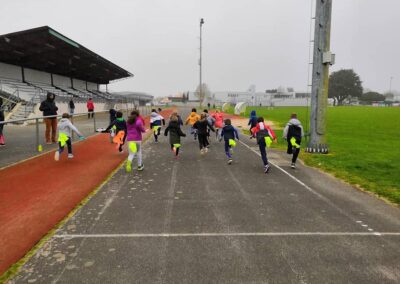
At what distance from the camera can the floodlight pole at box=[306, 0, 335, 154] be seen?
13.7 metres

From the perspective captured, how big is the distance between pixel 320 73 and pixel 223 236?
10.7 meters

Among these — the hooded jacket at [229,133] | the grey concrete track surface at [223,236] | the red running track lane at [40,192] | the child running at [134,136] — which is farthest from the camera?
the hooded jacket at [229,133]

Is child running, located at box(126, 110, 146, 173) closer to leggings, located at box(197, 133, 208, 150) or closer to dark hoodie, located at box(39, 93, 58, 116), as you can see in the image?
leggings, located at box(197, 133, 208, 150)

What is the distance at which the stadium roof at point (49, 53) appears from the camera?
26.8m

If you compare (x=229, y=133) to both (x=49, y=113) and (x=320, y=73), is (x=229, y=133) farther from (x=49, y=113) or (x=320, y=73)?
(x=49, y=113)

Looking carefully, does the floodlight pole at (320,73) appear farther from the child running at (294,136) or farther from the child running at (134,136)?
the child running at (134,136)

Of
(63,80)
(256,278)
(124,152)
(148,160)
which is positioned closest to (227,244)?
(256,278)

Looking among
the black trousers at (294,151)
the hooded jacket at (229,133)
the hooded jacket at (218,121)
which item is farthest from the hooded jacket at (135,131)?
the hooded jacket at (218,121)

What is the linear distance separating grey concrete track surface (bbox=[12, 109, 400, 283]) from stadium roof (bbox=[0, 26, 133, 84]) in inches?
896

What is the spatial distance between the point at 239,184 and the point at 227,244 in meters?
3.83

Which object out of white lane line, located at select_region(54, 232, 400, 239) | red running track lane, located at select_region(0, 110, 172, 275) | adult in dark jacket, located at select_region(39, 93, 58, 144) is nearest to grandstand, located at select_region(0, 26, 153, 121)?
adult in dark jacket, located at select_region(39, 93, 58, 144)

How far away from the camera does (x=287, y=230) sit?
5.66 m

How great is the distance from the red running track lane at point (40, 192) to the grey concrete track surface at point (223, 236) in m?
0.37

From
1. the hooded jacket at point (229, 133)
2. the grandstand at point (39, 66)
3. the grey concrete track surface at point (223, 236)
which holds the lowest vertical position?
the grey concrete track surface at point (223, 236)
